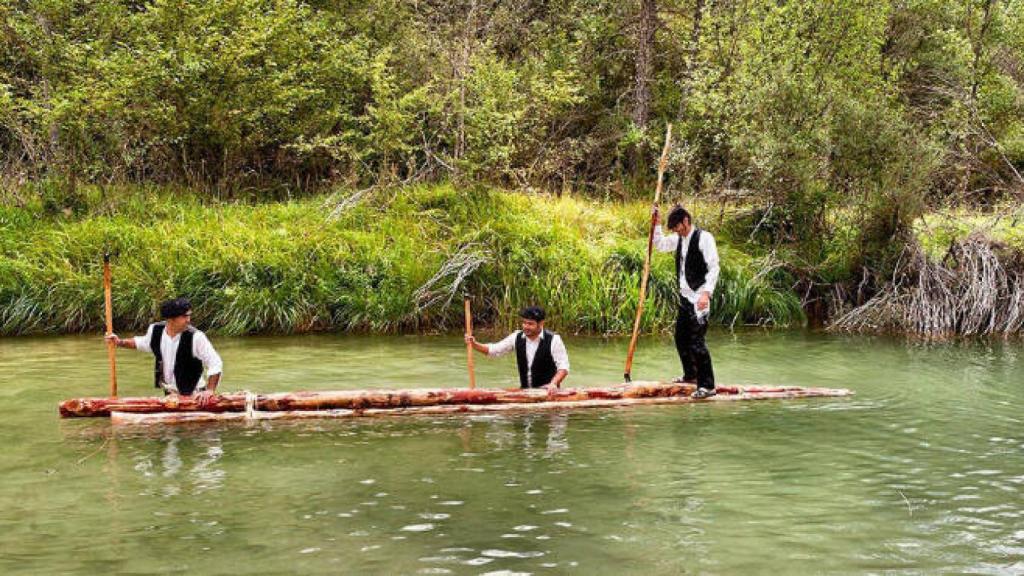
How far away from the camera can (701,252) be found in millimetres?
9500

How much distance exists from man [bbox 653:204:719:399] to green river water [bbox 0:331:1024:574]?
45cm

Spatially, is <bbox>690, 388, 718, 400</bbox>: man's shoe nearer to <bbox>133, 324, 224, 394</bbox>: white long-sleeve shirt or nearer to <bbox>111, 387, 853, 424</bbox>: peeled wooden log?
<bbox>111, 387, 853, 424</bbox>: peeled wooden log

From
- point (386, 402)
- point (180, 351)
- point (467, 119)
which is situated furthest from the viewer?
point (467, 119)

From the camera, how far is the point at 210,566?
5.19 m

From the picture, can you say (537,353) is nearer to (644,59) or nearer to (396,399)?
(396,399)

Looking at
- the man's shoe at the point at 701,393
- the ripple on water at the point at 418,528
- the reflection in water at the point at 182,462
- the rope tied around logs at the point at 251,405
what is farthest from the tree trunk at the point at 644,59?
the ripple on water at the point at 418,528

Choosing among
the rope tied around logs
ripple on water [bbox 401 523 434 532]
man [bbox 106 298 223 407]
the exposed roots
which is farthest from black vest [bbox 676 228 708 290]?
the exposed roots

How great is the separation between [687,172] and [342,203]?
6374mm

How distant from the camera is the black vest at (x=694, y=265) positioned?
950cm

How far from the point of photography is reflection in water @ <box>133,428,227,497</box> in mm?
6777

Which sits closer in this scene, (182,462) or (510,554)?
(510,554)

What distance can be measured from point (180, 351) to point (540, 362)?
10.7 ft

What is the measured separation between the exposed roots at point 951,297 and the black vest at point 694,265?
6.88 m

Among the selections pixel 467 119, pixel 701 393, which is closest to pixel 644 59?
pixel 467 119
